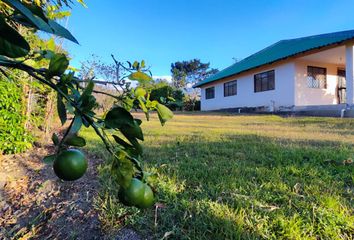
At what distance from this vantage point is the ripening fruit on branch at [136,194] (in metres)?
0.66

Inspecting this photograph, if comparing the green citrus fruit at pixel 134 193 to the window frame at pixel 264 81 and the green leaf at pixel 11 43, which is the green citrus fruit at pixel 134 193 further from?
the window frame at pixel 264 81

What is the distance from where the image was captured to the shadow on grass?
80.3 inches

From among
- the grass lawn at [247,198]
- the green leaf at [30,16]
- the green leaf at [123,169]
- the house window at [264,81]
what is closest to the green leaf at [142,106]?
the green leaf at [123,169]

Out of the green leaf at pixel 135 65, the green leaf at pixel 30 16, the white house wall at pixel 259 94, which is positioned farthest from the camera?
the white house wall at pixel 259 94

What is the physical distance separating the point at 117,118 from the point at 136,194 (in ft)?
0.59

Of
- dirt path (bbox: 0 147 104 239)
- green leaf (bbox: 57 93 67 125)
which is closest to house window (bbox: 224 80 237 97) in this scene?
dirt path (bbox: 0 147 104 239)

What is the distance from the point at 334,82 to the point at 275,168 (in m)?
15.0

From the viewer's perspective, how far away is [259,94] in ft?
56.2

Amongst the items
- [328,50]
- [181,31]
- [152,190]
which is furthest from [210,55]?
[152,190]

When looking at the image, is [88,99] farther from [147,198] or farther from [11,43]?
[147,198]

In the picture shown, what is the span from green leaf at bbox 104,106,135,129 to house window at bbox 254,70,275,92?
53.7 ft

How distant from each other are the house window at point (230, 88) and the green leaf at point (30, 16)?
19.3m

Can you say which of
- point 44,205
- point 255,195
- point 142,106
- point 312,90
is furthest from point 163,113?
point 312,90

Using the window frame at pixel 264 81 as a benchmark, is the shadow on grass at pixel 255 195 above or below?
below
